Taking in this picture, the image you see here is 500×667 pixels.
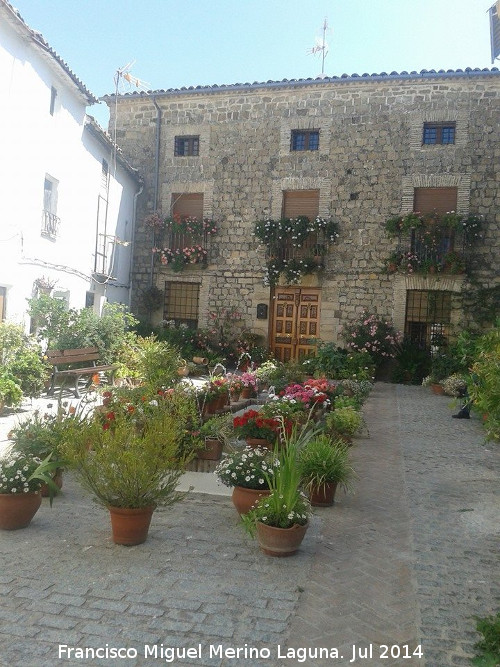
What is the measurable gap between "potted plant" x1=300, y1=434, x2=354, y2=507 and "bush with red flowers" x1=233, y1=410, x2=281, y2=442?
652 millimetres

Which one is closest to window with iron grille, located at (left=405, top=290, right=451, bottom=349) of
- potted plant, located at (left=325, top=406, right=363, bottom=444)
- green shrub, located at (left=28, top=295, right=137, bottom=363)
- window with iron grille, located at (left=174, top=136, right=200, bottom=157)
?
window with iron grille, located at (left=174, top=136, right=200, bottom=157)

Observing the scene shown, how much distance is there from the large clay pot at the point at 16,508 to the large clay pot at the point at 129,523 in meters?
0.75

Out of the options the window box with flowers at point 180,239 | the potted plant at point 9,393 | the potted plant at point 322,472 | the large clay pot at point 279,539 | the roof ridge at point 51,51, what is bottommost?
the large clay pot at point 279,539

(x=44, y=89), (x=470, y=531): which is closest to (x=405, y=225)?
(x=44, y=89)

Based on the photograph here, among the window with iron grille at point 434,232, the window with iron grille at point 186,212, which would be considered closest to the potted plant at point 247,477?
the window with iron grille at point 434,232

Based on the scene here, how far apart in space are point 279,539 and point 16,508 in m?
2.07

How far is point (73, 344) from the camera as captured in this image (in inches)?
492

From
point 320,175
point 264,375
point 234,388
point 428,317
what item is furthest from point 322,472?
point 320,175

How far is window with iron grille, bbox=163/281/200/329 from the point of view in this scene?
17.8 metres

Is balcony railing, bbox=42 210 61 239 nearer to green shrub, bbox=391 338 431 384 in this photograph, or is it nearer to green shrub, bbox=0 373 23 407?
green shrub, bbox=0 373 23 407

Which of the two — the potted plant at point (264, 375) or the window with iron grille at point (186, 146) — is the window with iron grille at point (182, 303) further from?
the potted plant at point (264, 375)

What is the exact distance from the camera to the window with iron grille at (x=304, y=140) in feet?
55.4

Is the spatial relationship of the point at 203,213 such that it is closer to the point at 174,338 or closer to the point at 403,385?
the point at 174,338

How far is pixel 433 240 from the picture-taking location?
15.5 meters
